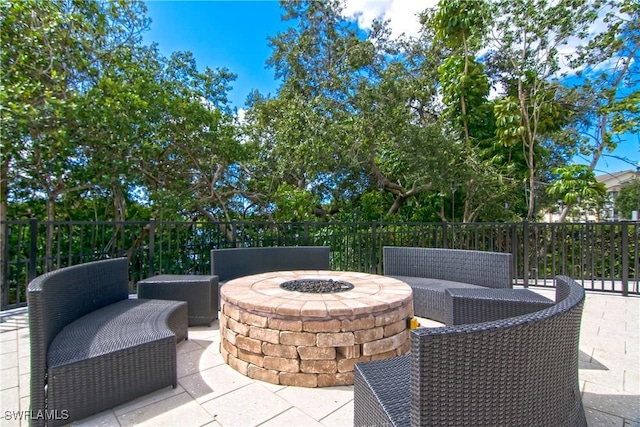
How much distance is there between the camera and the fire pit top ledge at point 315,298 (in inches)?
87.0

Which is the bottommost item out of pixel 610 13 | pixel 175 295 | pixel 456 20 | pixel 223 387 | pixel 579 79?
pixel 223 387

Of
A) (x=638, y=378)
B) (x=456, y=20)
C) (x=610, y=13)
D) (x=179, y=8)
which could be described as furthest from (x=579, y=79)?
(x=179, y=8)

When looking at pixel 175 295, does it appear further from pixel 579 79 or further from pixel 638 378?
pixel 579 79

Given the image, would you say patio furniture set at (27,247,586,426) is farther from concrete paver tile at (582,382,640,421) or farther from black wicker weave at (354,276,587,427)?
concrete paver tile at (582,382,640,421)

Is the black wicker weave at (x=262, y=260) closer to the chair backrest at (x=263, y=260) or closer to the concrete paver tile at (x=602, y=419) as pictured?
the chair backrest at (x=263, y=260)

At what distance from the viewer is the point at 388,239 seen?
19.4 feet

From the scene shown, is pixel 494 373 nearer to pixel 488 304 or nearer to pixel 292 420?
pixel 292 420

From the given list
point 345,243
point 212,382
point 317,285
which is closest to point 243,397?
point 212,382

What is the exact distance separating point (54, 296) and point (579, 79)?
10.7 meters

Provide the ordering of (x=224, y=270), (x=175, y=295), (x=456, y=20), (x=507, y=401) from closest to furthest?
(x=507, y=401) < (x=175, y=295) < (x=224, y=270) < (x=456, y=20)

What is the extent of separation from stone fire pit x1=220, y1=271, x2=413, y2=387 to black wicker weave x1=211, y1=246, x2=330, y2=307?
1.52 meters

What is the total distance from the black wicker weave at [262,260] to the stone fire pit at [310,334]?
1.52 m

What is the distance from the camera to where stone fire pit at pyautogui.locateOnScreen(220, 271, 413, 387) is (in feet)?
7.19

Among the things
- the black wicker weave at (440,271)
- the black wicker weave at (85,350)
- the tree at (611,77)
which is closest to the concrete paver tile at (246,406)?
the black wicker weave at (85,350)
